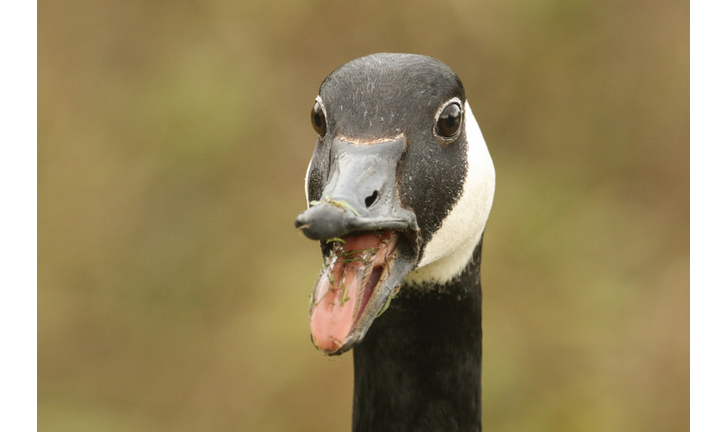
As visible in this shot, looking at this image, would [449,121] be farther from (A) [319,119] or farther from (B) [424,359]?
(B) [424,359]

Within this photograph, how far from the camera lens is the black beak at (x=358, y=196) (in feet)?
5.96

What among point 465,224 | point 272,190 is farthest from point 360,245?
point 272,190

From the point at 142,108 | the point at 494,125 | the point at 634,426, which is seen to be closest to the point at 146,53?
the point at 142,108

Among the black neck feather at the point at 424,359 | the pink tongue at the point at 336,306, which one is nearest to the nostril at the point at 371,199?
the pink tongue at the point at 336,306

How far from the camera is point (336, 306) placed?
2037mm

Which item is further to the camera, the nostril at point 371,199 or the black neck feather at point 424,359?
the black neck feather at point 424,359

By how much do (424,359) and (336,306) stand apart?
0.85 m

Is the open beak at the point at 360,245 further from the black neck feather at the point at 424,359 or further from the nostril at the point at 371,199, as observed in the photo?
the black neck feather at the point at 424,359

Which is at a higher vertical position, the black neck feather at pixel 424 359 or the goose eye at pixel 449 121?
the goose eye at pixel 449 121

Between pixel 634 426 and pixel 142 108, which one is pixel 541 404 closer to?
pixel 634 426

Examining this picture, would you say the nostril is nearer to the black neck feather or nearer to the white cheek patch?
the white cheek patch

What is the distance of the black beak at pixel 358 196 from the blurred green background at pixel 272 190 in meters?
3.63

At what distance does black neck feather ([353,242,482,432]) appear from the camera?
2.73 m

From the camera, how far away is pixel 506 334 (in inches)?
229
